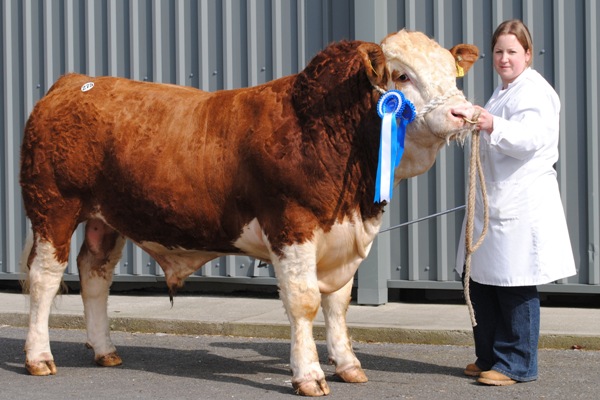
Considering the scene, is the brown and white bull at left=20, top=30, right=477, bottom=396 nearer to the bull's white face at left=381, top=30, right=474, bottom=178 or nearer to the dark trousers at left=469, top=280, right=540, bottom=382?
the bull's white face at left=381, top=30, right=474, bottom=178

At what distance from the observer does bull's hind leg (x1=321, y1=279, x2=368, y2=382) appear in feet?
22.3

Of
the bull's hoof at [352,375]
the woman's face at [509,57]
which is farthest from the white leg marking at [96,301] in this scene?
the woman's face at [509,57]

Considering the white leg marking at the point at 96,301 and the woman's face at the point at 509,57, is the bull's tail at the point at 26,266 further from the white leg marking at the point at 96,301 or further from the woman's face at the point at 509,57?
the woman's face at the point at 509,57

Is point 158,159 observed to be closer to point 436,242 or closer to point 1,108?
point 436,242

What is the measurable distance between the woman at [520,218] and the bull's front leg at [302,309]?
960mm

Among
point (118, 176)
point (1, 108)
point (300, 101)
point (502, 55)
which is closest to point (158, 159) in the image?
point (118, 176)

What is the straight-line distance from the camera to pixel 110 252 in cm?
760

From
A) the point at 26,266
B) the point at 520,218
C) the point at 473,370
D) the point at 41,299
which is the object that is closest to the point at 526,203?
the point at 520,218

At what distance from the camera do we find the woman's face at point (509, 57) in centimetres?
662

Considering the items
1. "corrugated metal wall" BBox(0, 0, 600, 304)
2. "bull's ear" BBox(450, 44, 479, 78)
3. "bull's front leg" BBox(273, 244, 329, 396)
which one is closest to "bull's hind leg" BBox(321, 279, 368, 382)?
"bull's front leg" BBox(273, 244, 329, 396)

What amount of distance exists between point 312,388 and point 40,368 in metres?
1.85

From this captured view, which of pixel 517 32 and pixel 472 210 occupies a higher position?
pixel 517 32

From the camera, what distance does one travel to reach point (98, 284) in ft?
24.7

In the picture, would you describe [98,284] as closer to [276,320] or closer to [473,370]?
[276,320]
